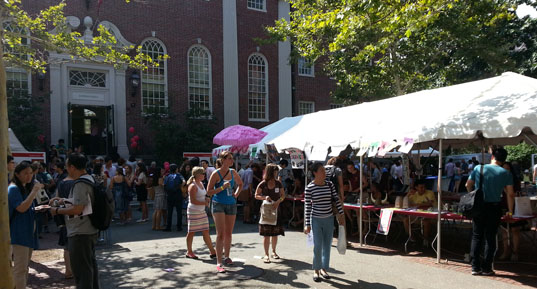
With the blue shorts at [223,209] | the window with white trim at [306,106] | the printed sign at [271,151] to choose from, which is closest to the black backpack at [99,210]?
the blue shorts at [223,209]

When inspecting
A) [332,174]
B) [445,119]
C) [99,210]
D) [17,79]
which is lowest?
[99,210]

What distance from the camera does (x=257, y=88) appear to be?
2458 centimetres

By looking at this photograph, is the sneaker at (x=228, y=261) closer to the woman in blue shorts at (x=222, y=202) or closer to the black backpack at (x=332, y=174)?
the woman in blue shorts at (x=222, y=202)

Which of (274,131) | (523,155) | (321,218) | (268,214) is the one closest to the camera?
(321,218)

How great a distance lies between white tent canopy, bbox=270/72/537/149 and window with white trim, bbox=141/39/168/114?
40.1ft

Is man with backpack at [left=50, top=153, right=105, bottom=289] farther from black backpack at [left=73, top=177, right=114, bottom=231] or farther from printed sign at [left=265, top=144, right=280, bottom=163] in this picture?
printed sign at [left=265, top=144, right=280, bottom=163]

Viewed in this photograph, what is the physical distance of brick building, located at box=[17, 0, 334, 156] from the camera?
18.8 meters

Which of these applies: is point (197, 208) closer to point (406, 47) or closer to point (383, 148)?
point (383, 148)

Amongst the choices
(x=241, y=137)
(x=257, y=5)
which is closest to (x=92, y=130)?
(x=241, y=137)

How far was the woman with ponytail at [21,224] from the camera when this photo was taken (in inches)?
196

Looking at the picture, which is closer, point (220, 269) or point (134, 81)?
point (220, 269)

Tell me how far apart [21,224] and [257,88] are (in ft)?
65.9

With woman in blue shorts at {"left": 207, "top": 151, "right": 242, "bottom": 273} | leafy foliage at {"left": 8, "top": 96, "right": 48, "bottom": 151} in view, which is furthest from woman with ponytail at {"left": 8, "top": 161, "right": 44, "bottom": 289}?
leafy foliage at {"left": 8, "top": 96, "right": 48, "bottom": 151}

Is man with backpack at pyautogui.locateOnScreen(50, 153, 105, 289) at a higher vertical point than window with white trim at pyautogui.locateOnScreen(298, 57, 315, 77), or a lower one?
lower
